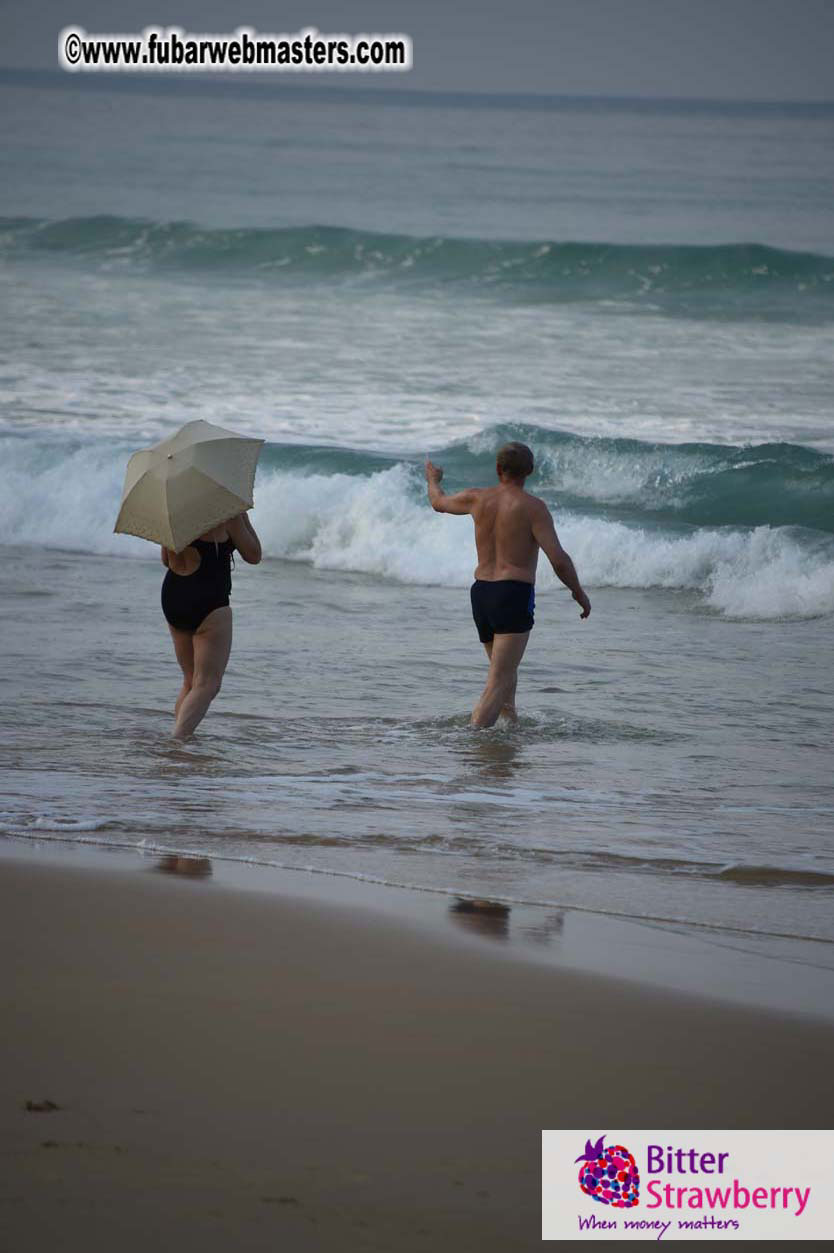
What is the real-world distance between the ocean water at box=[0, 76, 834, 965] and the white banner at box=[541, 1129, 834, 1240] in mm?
1404

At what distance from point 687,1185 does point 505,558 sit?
4.58 metres

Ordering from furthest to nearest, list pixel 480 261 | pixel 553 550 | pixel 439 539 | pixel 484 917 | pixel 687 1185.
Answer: pixel 480 261, pixel 439 539, pixel 553 550, pixel 484 917, pixel 687 1185

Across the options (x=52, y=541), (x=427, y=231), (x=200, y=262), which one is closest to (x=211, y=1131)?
(x=52, y=541)

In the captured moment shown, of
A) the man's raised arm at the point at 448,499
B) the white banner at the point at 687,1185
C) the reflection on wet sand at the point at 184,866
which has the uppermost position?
the man's raised arm at the point at 448,499

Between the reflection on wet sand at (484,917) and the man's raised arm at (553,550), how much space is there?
2.53m

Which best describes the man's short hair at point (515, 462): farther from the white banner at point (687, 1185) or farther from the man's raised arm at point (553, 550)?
the white banner at point (687, 1185)

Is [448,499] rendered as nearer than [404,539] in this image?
Yes

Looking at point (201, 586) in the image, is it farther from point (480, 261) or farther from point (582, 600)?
point (480, 261)

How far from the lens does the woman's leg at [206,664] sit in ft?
22.7

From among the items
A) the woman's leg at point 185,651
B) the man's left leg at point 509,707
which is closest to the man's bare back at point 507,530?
the man's left leg at point 509,707

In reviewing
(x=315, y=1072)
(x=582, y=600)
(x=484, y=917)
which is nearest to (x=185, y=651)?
(x=582, y=600)

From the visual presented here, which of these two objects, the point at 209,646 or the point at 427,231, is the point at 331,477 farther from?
the point at 427,231

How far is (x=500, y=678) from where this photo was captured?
758 cm

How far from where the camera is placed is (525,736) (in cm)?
767
